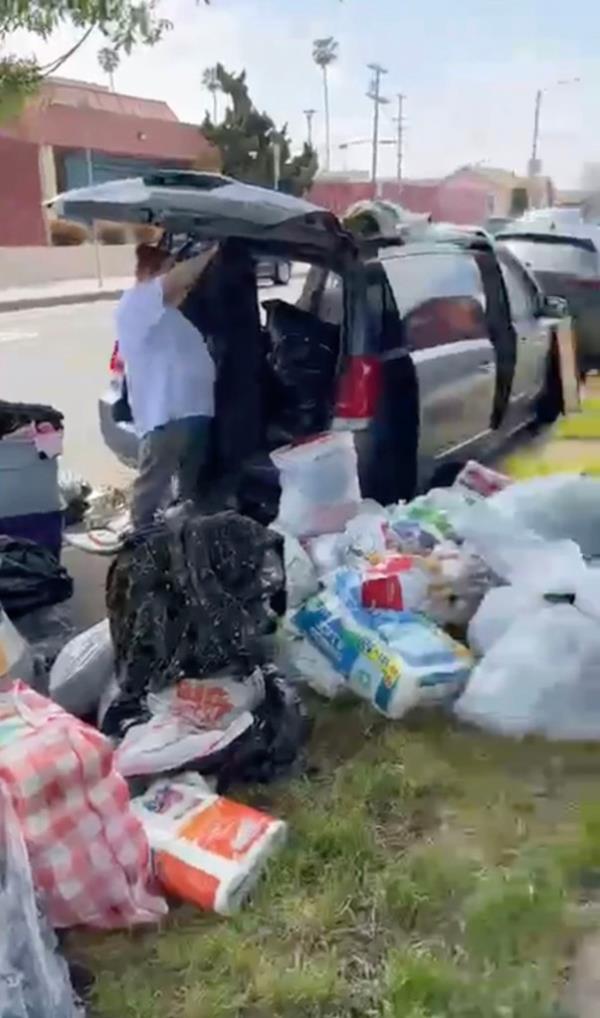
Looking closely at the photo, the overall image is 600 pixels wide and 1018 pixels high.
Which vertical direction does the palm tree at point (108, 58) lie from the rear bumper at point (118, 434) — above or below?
above

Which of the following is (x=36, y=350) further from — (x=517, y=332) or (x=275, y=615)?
(x=275, y=615)

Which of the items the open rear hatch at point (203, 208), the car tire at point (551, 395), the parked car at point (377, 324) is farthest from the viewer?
the car tire at point (551, 395)

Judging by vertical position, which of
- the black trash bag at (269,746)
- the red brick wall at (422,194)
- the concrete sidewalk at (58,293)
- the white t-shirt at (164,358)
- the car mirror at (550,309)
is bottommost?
the concrete sidewalk at (58,293)

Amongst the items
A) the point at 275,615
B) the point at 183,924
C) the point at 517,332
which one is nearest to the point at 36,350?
the point at 517,332

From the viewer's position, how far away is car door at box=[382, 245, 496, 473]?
18.4ft

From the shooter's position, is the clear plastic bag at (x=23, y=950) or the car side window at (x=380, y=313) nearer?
the clear plastic bag at (x=23, y=950)

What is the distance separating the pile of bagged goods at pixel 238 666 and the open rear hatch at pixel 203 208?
89 cm

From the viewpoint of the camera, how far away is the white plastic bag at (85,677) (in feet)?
12.4

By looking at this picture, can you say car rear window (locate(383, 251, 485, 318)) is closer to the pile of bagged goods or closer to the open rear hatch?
the open rear hatch

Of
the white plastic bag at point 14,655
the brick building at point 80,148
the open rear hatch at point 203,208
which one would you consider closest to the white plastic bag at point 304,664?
the white plastic bag at point 14,655

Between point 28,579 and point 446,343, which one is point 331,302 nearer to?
point 446,343

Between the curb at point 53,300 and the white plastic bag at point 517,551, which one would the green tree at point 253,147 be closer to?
the curb at point 53,300

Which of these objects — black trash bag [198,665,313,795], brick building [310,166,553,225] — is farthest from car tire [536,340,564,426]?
brick building [310,166,553,225]

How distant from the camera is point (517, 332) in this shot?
7.41m
